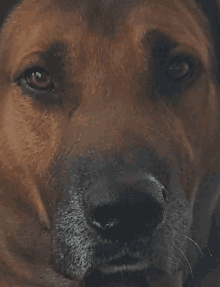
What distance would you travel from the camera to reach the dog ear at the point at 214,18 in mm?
1648

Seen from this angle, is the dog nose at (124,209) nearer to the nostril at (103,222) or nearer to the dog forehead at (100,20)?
the nostril at (103,222)

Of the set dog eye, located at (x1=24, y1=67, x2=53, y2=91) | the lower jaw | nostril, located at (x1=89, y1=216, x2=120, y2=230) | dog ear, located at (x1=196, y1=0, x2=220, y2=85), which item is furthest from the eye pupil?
the lower jaw


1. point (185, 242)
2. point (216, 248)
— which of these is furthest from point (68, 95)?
point (216, 248)

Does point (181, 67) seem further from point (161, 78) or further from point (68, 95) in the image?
point (68, 95)

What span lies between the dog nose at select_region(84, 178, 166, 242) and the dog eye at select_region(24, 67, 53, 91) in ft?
1.65

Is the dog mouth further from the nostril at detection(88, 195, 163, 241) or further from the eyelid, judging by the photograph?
the eyelid

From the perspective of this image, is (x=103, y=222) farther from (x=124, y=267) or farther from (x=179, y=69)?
(x=179, y=69)

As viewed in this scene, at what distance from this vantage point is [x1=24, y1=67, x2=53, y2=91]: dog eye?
139 centimetres

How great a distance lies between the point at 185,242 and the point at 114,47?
33.7 inches

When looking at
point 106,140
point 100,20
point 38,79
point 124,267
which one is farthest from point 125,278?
point 100,20

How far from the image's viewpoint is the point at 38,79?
1.40 m

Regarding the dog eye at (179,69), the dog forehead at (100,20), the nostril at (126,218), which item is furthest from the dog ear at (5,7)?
the nostril at (126,218)

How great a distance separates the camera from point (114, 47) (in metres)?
1.39

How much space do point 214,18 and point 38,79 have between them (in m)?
0.93
